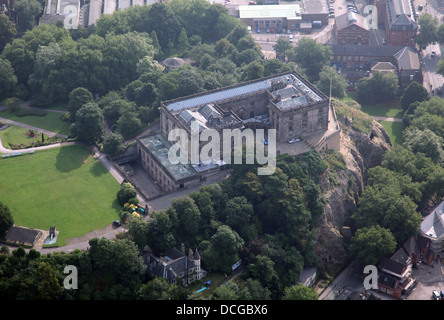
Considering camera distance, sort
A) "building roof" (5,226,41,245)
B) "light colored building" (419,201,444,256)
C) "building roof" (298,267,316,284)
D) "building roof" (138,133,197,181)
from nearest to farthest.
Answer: "building roof" (5,226,41,245)
"building roof" (298,267,316,284)
"building roof" (138,133,197,181)
"light colored building" (419,201,444,256)

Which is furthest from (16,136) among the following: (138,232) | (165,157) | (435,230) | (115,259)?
(435,230)

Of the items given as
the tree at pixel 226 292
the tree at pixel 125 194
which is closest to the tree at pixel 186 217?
the tree at pixel 125 194

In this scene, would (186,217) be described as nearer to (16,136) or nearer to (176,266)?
(176,266)

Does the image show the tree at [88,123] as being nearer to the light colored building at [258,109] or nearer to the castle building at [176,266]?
the light colored building at [258,109]

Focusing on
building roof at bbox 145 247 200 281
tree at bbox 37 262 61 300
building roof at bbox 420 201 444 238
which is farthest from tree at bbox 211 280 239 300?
building roof at bbox 420 201 444 238

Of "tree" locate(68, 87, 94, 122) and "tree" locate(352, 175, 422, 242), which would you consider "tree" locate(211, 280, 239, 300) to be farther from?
"tree" locate(68, 87, 94, 122)

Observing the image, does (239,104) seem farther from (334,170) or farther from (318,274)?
(318,274)
